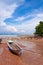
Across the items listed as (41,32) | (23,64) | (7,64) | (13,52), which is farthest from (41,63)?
(41,32)

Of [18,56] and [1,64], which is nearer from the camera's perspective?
[1,64]

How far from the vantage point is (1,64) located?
53.7 feet

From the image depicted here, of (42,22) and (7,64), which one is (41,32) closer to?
(42,22)

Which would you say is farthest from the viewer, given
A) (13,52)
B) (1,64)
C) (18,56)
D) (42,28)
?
(42,28)

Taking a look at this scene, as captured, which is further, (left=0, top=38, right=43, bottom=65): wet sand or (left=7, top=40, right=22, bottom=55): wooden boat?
(left=7, top=40, right=22, bottom=55): wooden boat

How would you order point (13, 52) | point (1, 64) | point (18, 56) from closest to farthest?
point (1, 64)
point (18, 56)
point (13, 52)

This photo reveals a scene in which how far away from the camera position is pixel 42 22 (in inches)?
2311

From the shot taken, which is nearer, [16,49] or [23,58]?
[23,58]

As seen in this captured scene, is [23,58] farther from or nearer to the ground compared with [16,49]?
nearer to the ground

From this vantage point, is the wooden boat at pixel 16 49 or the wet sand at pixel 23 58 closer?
the wet sand at pixel 23 58

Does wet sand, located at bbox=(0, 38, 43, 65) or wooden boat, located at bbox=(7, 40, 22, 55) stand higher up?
wooden boat, located at bbox=(7, 40, 22, 55)

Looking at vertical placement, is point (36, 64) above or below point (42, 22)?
below

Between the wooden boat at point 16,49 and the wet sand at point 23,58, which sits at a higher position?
the wooden boat at point 16,49

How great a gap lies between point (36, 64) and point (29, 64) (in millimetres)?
888
